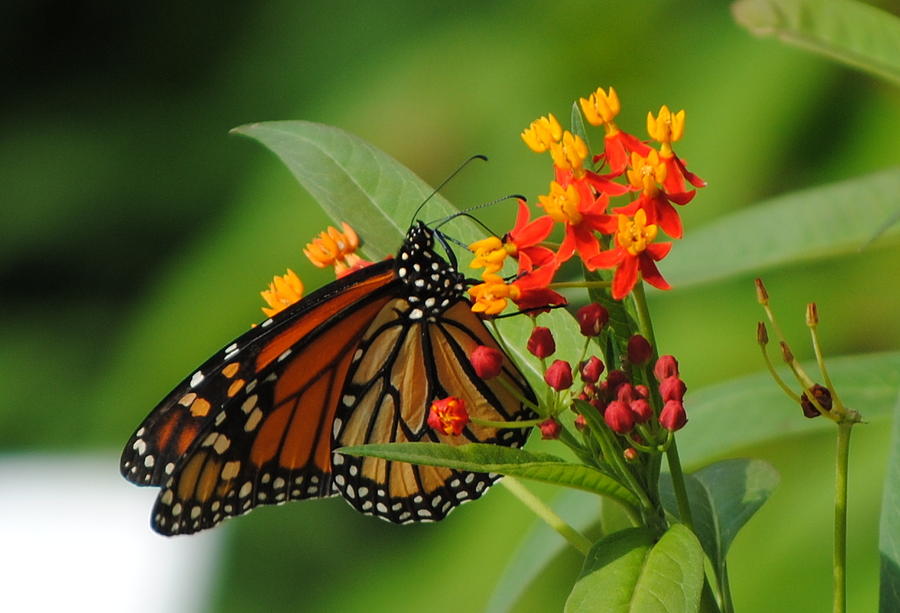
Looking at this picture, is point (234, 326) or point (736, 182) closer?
point (736, 182)

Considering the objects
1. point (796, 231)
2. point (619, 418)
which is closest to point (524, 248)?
point (619, 418)

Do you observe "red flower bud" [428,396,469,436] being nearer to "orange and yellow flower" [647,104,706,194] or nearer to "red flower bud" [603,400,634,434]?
"red flower bud" [603,400,634,434]

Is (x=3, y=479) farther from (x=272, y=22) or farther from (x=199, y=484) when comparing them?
(x=199, y=484)

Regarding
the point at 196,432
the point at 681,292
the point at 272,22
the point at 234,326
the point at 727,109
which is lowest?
the point at 681,292

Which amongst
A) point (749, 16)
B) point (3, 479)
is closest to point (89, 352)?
point (3, 479)

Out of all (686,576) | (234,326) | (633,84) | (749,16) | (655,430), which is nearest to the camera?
(686,576)
